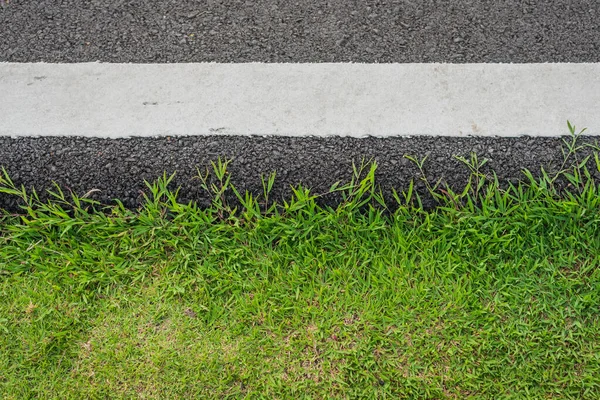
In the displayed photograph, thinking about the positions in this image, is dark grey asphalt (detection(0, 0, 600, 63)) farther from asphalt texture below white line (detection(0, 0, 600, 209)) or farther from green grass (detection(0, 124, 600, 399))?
green grass (detection(0, 124, 600, 399))

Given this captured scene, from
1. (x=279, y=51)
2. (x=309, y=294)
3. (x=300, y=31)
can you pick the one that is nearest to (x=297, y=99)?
(x=279, y=51)

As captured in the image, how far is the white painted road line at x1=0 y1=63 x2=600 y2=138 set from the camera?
2285 millimetres

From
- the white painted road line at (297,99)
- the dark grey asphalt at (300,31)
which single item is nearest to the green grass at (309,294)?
the white painted road line at (297,99)

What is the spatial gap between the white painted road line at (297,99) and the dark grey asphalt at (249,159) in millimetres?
55

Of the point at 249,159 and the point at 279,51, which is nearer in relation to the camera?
the point at 249,159

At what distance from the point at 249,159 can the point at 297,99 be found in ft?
1.31

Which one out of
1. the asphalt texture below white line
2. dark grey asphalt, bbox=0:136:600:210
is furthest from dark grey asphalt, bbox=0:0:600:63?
dark grey asphalt, bbox=0:136:600:210

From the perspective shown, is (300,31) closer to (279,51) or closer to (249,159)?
(279,51)

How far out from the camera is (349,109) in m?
2.34

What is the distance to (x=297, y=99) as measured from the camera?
2375 mm

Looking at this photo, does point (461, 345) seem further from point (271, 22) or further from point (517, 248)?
point (271, 22)

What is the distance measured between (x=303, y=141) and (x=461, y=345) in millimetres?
1057

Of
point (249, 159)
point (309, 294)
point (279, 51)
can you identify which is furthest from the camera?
point (279, 51)

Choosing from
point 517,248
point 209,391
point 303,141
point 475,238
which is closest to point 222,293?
point 209,391
